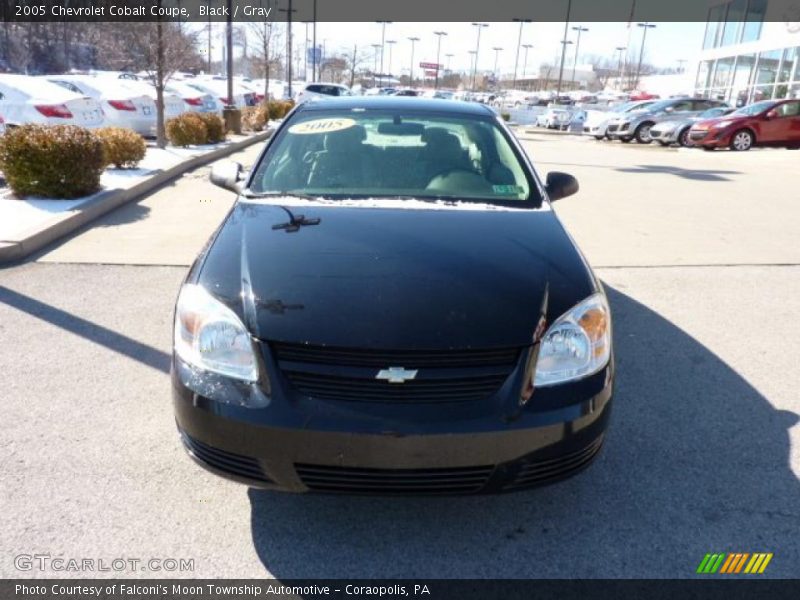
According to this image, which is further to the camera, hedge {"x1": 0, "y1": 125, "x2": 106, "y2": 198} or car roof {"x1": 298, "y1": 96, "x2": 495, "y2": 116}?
hedge {"x1": 0, "y1": 125, "x2": 106, "y2": 198}

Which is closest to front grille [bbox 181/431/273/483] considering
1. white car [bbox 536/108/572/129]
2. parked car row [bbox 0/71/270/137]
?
parked car row [bbox 0/71/270/137]

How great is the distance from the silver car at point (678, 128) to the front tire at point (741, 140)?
220 cm

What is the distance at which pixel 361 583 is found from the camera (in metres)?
2.28

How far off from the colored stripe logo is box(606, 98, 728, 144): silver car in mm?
24362

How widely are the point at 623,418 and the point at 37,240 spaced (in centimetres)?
536

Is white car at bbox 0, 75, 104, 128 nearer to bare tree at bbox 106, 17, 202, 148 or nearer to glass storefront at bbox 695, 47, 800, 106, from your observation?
bare tree at bbox 106, 17, 202, 148

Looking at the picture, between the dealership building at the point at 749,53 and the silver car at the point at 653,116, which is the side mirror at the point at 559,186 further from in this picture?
the dealership building at the point at 749,53

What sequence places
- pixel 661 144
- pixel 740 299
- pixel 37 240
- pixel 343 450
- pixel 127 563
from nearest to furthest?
pixel 343 450 < pixel 127 563 < pixel 740 299 < pixel 37 240 < pixel 661 144

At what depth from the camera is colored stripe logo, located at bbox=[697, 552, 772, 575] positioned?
2.39m

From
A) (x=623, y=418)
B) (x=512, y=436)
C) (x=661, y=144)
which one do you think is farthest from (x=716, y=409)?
(x=661, y=144)

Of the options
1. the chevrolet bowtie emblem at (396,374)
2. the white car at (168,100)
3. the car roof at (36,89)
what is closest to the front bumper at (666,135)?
the white car at (168,100)

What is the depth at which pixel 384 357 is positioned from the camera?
2266 millimetres

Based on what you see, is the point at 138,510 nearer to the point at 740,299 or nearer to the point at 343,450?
the point at 343,450

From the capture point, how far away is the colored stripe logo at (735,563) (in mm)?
2391
